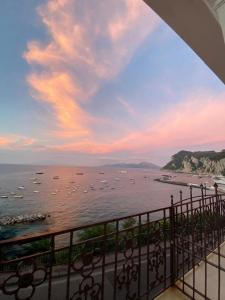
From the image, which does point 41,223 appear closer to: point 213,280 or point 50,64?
point 50,64

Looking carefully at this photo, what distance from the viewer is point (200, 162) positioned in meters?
94.9

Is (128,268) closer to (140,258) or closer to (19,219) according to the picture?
(140,258)

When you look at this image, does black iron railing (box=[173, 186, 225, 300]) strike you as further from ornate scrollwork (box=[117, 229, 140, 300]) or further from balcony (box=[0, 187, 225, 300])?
ornate scrollwork (box=[117, 229, 140, 300])

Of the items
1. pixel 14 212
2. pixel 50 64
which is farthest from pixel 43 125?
pixel 50 64

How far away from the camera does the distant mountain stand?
242ft

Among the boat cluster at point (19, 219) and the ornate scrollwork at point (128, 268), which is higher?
the ornate scrollwork at point (128, 268)

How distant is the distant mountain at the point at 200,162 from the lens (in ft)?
242

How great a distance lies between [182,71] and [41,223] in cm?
2547

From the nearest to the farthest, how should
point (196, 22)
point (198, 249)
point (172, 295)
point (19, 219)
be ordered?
point (196, 22)
point (172, 295)
point (198, 249)
point (19, 219)

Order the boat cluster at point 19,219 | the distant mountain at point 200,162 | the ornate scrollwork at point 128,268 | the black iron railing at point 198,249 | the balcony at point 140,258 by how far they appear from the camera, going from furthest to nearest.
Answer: the distant mountain at point 200,162 → the boat cluster at point 19,219 → the black iron railing at point 198,249 → the ornate scrollwork at point 128,268 → the balcony at point 140,258

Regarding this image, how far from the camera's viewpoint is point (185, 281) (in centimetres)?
319

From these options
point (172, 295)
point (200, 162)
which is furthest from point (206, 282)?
point (200, 162)

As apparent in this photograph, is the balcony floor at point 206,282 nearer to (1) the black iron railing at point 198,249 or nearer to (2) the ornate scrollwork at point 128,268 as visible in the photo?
(1) the black iron railing at point 198,249

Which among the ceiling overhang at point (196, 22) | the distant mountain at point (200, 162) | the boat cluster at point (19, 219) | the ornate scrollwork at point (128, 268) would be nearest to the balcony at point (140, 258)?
the ornate scrollwork at point (128, 268)
